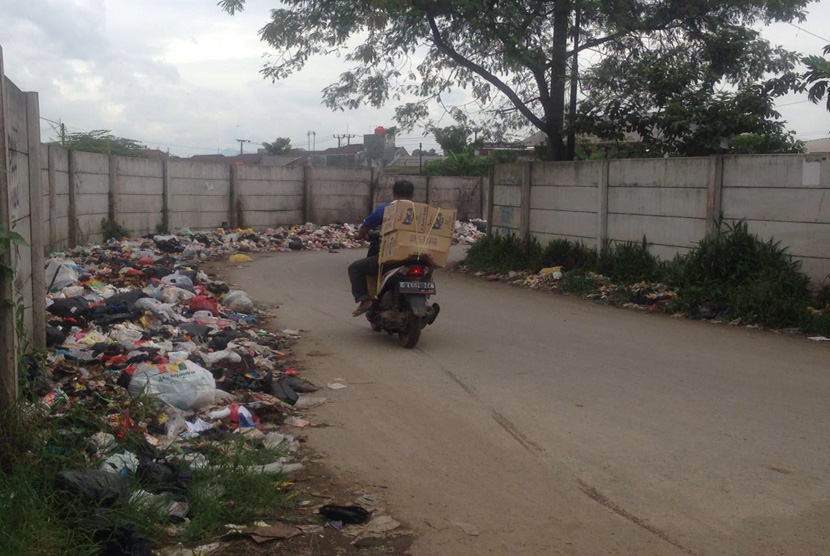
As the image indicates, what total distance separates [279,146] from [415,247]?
230 ft

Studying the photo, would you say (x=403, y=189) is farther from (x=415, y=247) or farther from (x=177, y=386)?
(x=177, y=386)

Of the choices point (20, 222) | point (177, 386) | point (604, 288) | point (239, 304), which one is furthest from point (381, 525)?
point (604, 288)

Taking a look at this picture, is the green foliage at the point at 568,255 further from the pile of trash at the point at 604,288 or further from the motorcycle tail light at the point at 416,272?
the motorcycle tail light at the point at 416,272

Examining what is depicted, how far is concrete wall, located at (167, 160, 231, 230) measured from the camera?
2127cm

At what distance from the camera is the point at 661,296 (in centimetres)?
1160

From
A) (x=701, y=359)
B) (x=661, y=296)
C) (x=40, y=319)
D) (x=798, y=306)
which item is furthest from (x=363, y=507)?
(x=661, y=296)

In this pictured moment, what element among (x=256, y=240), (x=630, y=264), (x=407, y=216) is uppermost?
(x=407, y=216)

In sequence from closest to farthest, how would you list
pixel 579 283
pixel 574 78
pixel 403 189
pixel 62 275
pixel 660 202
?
pixel 403 189 < pixel 62 275 < pixel 660 202 < pixel 579 283 < pixel 574 78

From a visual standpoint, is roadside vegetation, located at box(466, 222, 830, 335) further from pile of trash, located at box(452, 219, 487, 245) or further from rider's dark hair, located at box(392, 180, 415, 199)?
pile of trash, located at box(452, 219, 487, 245)

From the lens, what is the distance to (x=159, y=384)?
5.86m

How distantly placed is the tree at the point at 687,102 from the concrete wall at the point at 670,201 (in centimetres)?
124

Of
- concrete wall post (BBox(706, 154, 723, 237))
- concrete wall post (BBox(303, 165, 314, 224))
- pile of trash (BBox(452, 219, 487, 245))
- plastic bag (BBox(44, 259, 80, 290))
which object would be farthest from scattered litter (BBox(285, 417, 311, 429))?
concrete wall post (BBox(303, 165, 314, 224))

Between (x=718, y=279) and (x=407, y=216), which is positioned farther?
(x=718, y=279)

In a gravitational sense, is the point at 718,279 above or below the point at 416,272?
below
